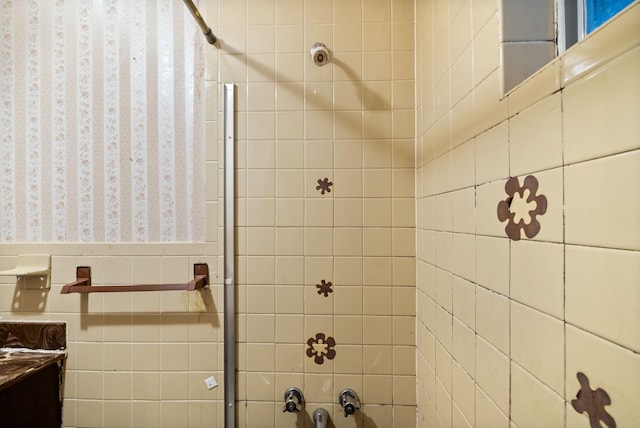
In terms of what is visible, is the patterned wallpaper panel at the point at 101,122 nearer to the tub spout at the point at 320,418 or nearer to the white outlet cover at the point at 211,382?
the white outlet cover at the point at 211,382

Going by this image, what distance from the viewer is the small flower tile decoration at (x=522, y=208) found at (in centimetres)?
45

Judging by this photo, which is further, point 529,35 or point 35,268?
point 35,268

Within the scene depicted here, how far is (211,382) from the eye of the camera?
107 centimetres

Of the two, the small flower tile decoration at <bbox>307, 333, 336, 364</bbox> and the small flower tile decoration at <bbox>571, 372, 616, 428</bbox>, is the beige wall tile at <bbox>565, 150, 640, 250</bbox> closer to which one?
the small flower tile decoration at <bbox>571, 372, 616, 428</bbox>

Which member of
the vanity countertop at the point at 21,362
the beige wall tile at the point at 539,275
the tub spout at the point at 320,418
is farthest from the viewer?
the tub spout at the point at 320,418

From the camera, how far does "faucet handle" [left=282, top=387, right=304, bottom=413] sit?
992 mm

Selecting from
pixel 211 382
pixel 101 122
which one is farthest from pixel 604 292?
pixel 101 122

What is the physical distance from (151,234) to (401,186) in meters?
1.02

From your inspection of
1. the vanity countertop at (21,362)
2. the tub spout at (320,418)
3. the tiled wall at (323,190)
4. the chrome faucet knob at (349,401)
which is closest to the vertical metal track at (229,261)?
the tiled wall at (323,190)

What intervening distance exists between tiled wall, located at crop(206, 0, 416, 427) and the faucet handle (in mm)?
26

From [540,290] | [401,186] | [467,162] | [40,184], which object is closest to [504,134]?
[467,162]

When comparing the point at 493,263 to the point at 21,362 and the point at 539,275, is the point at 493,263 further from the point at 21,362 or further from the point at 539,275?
the point at 21,362

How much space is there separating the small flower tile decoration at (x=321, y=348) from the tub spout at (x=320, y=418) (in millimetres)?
168

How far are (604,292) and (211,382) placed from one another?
1198 mm
